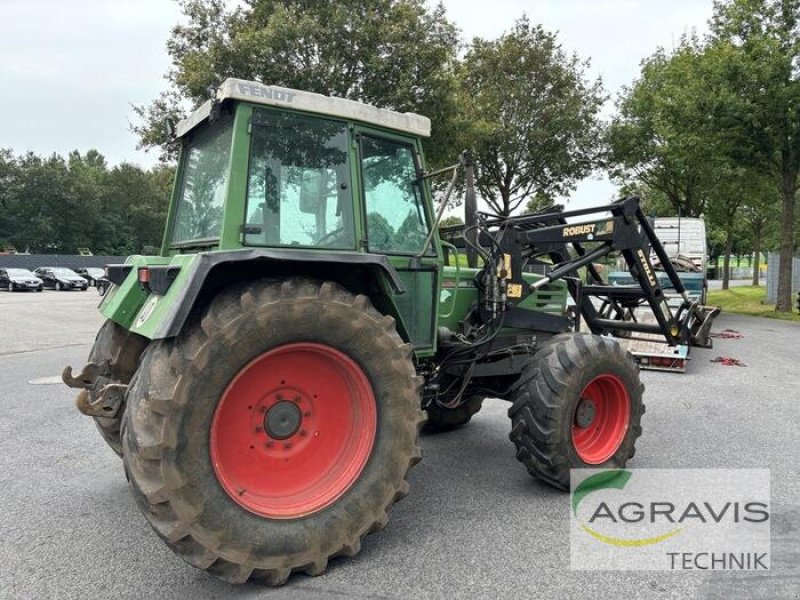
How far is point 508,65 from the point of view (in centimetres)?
1780

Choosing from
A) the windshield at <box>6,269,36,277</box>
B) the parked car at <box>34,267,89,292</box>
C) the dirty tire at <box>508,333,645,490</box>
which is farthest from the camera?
the parked car at <box>34,267,89,292</box>

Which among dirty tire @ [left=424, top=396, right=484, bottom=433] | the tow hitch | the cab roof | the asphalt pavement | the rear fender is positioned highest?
the cab roof

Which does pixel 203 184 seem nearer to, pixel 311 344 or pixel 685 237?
pixel 311 344

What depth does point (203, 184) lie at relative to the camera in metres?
3.59

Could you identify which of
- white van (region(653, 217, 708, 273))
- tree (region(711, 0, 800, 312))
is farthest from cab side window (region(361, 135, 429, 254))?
tree (region(711, 0, 800, 312))

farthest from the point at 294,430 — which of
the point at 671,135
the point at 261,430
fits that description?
the point at 671,135

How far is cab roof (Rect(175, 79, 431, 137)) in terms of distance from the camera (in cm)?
304

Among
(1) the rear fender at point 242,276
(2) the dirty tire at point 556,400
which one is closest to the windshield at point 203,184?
(1) the rear fender at point 242,276

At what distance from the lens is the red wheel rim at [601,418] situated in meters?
4.12

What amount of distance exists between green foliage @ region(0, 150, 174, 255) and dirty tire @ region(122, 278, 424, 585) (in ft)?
176

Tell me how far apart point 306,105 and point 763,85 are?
1574 cm

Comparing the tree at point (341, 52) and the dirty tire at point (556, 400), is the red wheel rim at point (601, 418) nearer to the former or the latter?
the dirty tire at point (556, 400)

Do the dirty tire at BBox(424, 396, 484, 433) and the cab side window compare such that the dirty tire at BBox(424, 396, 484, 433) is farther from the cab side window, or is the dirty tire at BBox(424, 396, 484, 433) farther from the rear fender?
the cab side window

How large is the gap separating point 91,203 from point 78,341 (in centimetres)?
5076
